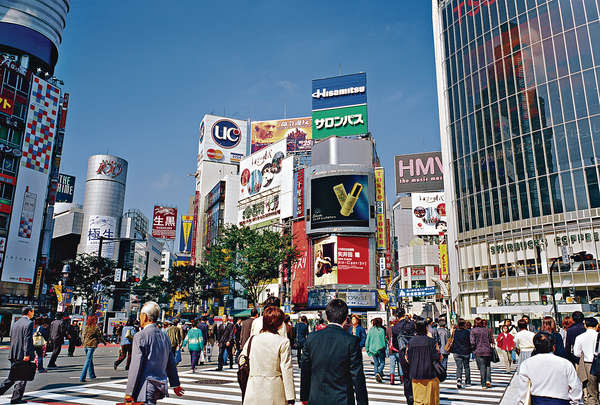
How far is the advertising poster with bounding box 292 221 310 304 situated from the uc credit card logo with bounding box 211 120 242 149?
166 feet

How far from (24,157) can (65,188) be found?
76863 mm

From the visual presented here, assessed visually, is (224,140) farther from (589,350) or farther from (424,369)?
(424,369)

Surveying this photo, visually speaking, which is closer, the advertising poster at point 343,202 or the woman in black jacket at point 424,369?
the woman in black jacket at point 424,369

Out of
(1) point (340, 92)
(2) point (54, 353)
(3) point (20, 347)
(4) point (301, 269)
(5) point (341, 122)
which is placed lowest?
(2) point (54, 353)

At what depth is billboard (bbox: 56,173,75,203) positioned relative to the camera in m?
122

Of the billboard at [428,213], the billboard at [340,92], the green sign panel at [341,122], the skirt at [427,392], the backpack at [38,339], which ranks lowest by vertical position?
the skirt at [427,392]

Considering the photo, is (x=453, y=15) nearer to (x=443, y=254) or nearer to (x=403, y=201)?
(x=443, y=254)

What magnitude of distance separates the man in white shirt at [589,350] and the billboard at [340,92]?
6048 centimetres

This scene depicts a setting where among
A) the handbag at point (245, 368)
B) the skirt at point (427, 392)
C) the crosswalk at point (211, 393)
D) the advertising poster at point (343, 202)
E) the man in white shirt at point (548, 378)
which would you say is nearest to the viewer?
the man in white shirt at point (548, 378)

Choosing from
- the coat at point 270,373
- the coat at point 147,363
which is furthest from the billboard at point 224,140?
the coat at point 270,373

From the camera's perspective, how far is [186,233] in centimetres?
11712

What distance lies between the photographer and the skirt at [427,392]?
6.82 meters

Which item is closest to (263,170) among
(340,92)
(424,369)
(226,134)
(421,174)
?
(340,92)

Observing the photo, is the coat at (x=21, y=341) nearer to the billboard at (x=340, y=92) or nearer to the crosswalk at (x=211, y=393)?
the crosswalk at (x=211, y=393)
